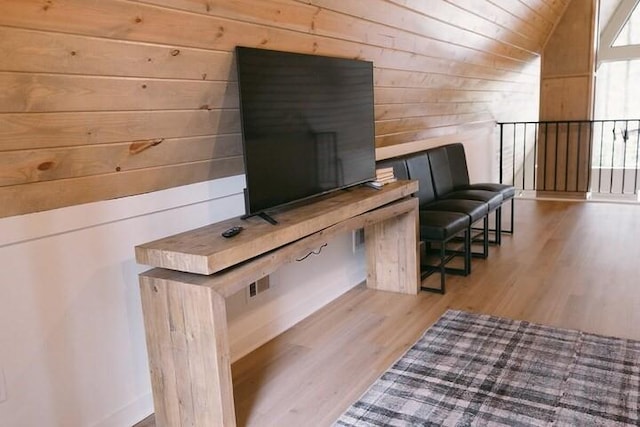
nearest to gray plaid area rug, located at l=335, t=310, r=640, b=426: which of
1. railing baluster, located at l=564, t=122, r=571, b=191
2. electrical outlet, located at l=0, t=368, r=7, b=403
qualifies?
electrical outlet, located at l=0, t=368, r=7, b=403

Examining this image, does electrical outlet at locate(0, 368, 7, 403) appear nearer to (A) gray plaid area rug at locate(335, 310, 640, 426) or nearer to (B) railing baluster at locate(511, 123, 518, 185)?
(A) gray plaid area rug at locate(335, 310, 640, 426)

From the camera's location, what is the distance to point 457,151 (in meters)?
4.86

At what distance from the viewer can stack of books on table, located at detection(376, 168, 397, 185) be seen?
3.30 metres

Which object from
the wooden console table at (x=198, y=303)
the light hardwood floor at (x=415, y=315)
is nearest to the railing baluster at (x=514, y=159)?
the light hardwood floor at (x=415, y=315)

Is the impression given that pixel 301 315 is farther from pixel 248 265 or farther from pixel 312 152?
pixel 248 265

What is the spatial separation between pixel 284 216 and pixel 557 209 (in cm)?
444

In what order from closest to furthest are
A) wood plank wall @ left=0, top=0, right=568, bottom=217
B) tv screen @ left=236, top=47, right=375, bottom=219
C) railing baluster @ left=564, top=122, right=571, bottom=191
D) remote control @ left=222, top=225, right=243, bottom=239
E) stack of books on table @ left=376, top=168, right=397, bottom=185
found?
wood plank wall @ left=0, top=0, right=568, bottom=217
remote control @ left=222, top=225, right=243, bottom=239
tv screen @ left=236, top=47, right=375, bottom=219
stack of books on table @ left=376, top=168, right=397, bottom=185
railing baluster @ left=564, top=122, right=571, bottom=191

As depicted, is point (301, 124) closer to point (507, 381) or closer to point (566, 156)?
point (507, 381)

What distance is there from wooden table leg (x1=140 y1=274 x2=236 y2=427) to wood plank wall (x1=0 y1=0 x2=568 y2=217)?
18.0 inches

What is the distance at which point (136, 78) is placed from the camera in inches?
74.2

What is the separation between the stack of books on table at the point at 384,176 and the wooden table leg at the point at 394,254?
0.71 feet

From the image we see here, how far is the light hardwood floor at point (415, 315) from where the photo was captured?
2348mm

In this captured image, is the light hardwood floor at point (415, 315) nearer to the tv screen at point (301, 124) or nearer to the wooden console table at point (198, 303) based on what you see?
the wooden console table at point (198, 303)

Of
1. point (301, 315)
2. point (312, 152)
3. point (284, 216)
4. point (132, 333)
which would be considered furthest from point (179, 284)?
point (301, 315)
